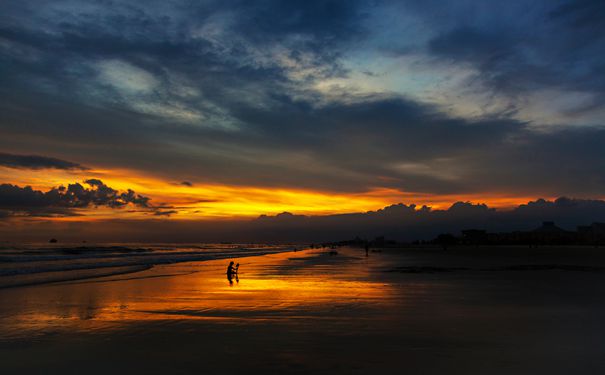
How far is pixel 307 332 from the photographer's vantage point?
1471 centimetres

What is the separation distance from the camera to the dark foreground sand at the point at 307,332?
11125 mm

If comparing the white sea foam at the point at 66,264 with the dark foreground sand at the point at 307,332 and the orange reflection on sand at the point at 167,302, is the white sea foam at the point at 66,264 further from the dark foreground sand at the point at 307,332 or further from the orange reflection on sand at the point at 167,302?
the dark foreground sand at the point at 307,332

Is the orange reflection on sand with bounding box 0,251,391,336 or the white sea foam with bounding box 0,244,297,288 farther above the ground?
the orange reflection on sand with bounding box 0,251,391,336

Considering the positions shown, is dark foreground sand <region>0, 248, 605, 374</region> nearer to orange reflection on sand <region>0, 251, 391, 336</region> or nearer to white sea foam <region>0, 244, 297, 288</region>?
orange reflection on sand <region>0, 251, 391, 336</region>

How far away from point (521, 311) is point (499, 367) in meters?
9.11

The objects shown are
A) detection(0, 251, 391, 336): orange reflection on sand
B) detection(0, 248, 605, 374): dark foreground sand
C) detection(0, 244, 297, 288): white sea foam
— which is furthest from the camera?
detection(0, 244, 297, 288): white sea foam

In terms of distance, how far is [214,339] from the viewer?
13.9 meters

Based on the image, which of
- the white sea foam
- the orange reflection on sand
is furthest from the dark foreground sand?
the white sea foam

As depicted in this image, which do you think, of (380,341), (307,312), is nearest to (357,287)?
(307,312)

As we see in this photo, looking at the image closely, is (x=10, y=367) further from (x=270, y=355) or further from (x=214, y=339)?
(x=270, y=355)

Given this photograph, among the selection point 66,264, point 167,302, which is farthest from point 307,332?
point 66,264

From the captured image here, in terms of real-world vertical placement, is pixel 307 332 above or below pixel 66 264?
above

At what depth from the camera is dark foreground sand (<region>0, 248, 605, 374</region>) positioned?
11125mm

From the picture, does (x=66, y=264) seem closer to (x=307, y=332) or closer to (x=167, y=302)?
(x=167, y=302)
